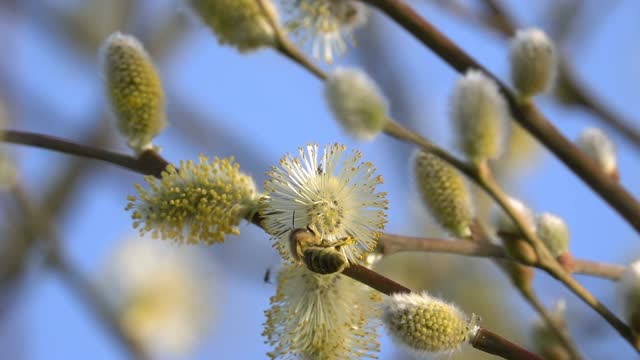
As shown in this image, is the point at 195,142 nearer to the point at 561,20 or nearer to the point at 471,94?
the point at 561,20

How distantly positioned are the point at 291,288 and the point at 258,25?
19.8 inches

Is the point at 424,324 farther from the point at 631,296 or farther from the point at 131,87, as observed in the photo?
the point at 131,87

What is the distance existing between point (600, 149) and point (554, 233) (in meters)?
0.22

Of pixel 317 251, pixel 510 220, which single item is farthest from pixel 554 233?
pixel 317 251

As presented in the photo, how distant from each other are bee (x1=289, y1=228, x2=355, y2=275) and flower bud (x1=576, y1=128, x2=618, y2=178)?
54 centimetres

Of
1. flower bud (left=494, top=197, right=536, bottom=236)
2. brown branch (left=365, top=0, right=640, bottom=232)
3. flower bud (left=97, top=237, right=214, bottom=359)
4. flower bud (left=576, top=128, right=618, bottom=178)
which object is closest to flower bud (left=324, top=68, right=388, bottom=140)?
brown branch (left=365, top=0, right=640, bottom=232)

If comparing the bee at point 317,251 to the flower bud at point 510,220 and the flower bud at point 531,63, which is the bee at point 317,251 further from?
the flower bud at point 531,63

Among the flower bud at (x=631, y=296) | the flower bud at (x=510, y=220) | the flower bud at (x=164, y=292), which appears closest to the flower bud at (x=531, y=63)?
the flower bud at (x=510, y=220)

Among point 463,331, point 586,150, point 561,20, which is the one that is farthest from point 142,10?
point 463,331

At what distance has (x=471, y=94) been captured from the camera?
124 centimetres

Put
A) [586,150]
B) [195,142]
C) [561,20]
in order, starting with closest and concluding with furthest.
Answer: [586,150]
[561,20]
[195,142]

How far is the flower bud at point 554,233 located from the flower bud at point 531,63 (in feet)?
0.66

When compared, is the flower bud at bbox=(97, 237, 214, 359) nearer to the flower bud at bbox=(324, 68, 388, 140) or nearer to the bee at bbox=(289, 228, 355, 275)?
the flower bud at bbox=(324, 68, 388, 140)

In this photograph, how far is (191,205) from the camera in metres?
1.10
